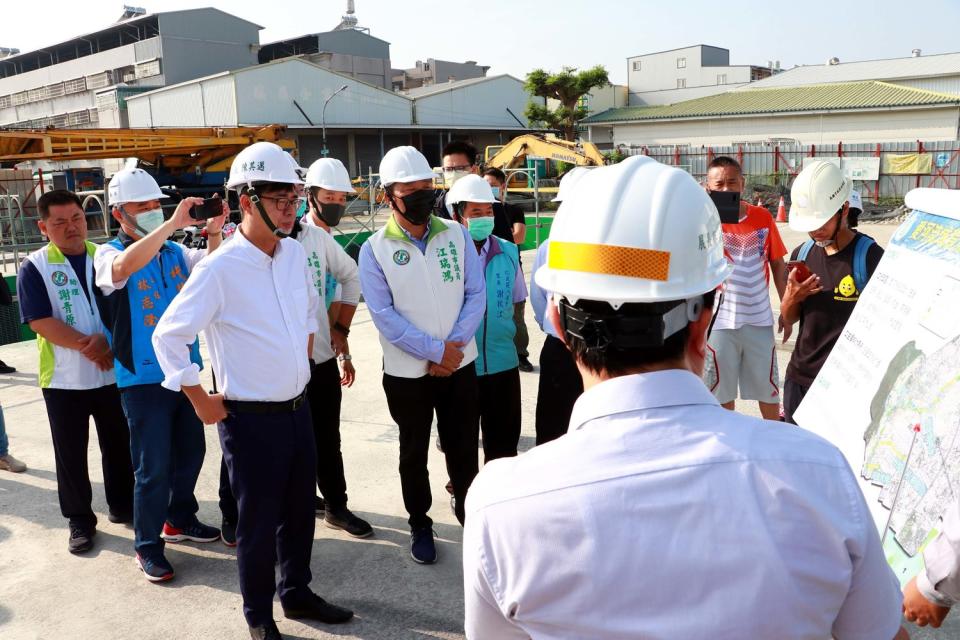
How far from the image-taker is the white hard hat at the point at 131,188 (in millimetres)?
3684

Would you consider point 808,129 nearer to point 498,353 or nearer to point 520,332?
point 520,332

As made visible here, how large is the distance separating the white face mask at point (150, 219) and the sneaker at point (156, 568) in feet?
5.43

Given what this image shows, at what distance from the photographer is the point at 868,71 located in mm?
47781

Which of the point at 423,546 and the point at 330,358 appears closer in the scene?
the point at 423,546

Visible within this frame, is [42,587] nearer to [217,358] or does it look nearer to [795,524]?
[217,358]

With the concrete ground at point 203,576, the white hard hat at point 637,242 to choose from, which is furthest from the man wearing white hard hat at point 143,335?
the white hard hat at point 637,242

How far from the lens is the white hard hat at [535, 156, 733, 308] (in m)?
1.18

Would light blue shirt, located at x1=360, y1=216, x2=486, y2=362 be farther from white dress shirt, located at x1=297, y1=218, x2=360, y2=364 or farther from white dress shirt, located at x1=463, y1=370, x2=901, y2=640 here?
white dress shirt, located at x1=463, y1=370, x2=901, y2=640

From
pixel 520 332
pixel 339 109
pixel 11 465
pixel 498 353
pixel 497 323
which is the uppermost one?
pixel 339 109

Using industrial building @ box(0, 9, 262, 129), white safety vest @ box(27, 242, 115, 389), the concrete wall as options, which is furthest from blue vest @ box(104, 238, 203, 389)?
the concrete wall

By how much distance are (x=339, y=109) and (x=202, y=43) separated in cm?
1281

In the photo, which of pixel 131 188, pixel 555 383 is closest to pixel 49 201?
pixel 131 188

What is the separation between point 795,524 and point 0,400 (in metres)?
7.24

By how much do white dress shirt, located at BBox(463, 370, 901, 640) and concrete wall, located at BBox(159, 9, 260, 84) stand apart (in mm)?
49301
